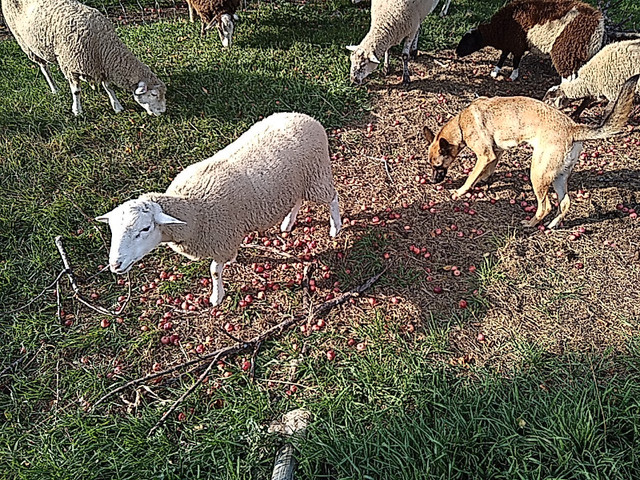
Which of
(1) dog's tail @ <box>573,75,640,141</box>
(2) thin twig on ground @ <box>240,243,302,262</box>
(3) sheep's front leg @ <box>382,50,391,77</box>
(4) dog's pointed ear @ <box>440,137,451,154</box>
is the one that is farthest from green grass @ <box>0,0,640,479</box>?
(3) sheep's front leg @ <box>382,50,391,77</box>

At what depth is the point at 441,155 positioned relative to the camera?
4590 millimetres

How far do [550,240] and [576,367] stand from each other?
1.32 meters

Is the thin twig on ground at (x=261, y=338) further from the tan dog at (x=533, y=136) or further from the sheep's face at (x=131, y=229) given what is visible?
the tan dog at (x=533, y=136)

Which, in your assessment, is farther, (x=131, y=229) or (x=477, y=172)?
(x=477, y=172)

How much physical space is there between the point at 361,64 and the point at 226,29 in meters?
2.32

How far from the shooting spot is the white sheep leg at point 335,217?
4.13 meters

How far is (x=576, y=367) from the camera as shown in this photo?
3.18 meters

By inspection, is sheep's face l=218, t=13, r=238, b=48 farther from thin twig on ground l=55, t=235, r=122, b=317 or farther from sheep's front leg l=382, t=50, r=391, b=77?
thin twig on ground l=55, t=235, r=122, b=317

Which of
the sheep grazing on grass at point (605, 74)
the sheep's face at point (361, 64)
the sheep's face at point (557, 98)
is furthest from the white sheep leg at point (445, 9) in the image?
the sheep grazing on grass at point (605, 74)

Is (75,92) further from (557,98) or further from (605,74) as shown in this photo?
(605,74)

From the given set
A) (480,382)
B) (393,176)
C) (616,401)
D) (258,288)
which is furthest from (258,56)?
(616,401)

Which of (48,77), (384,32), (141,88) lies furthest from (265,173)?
(48,77)

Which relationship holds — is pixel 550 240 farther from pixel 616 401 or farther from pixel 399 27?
pixel 399 27

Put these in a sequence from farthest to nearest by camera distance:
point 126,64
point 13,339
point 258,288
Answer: point 126,64, point 258,288, point 13,339
